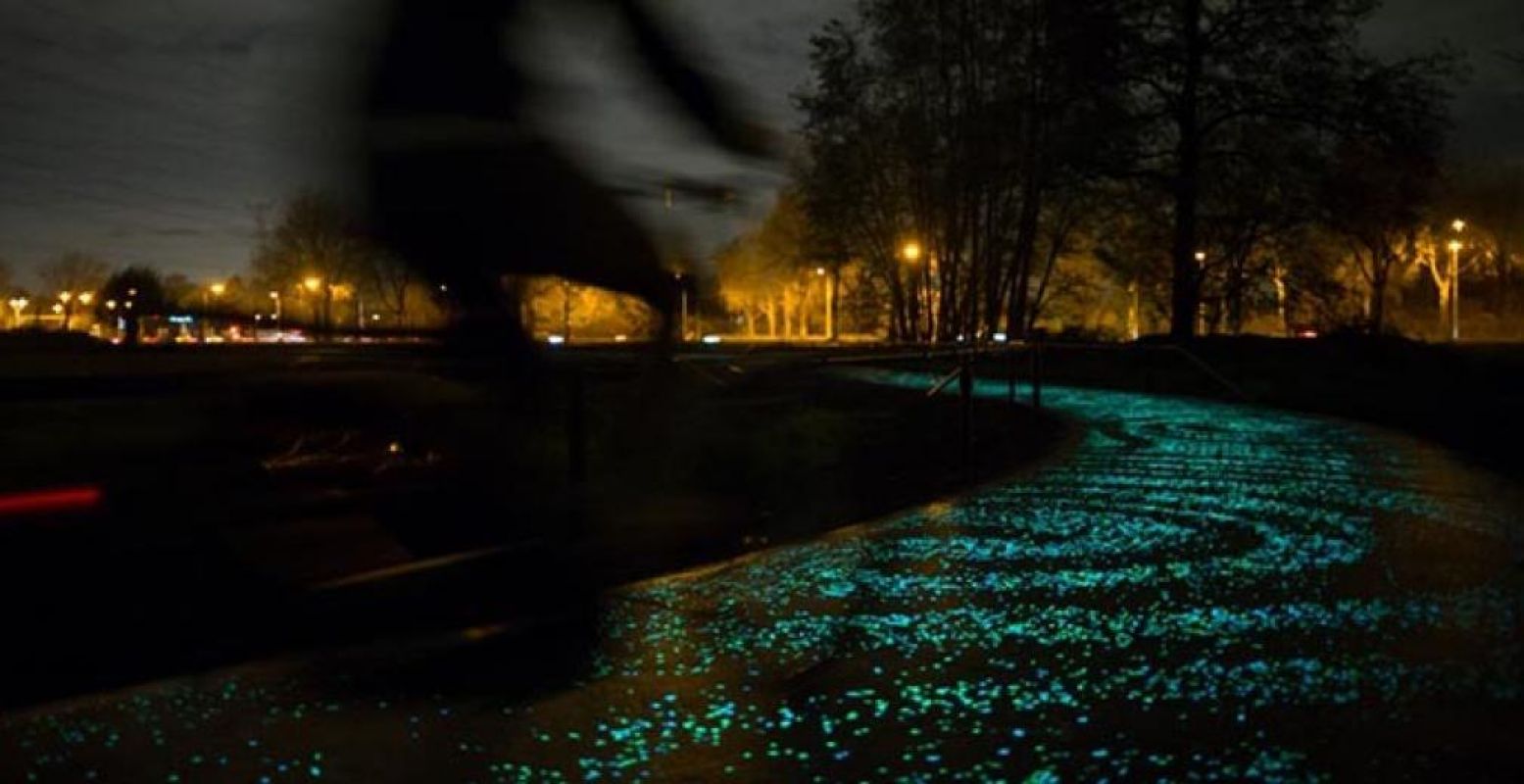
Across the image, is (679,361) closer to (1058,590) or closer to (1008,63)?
(1058,590)

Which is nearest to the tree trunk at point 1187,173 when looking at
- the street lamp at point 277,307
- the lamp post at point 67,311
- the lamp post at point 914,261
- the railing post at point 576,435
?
the lamp post at point 914,261

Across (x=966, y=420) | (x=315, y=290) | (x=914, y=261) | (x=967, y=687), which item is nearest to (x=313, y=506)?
(x=315, y=290)

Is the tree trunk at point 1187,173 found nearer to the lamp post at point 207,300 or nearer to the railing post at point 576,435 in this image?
the railing post at point 576,435

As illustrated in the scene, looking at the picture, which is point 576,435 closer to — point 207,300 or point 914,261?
point 207,300

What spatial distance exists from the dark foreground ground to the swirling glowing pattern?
1.45 ft

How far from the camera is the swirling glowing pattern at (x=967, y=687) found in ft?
10.9

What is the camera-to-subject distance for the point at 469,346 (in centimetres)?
448

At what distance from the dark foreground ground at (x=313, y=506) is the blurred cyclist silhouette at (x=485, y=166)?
475 millimetres

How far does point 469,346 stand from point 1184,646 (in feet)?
9.39

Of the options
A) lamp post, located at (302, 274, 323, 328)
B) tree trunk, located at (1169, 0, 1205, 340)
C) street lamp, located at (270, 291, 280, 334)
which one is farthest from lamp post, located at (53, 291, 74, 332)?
tree trunk, located at (1169, 0, 1205, 340)

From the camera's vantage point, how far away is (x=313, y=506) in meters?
4.49

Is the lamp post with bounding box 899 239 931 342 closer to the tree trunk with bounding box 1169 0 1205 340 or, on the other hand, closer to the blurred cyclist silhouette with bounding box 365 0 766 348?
the tree trunk with bounding box 1169 0 1205 340

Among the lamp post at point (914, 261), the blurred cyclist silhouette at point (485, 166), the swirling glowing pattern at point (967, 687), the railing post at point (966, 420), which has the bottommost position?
the swirling glowing pattern at point (967, 687)

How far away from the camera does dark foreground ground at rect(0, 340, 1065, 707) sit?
12.0 ft
